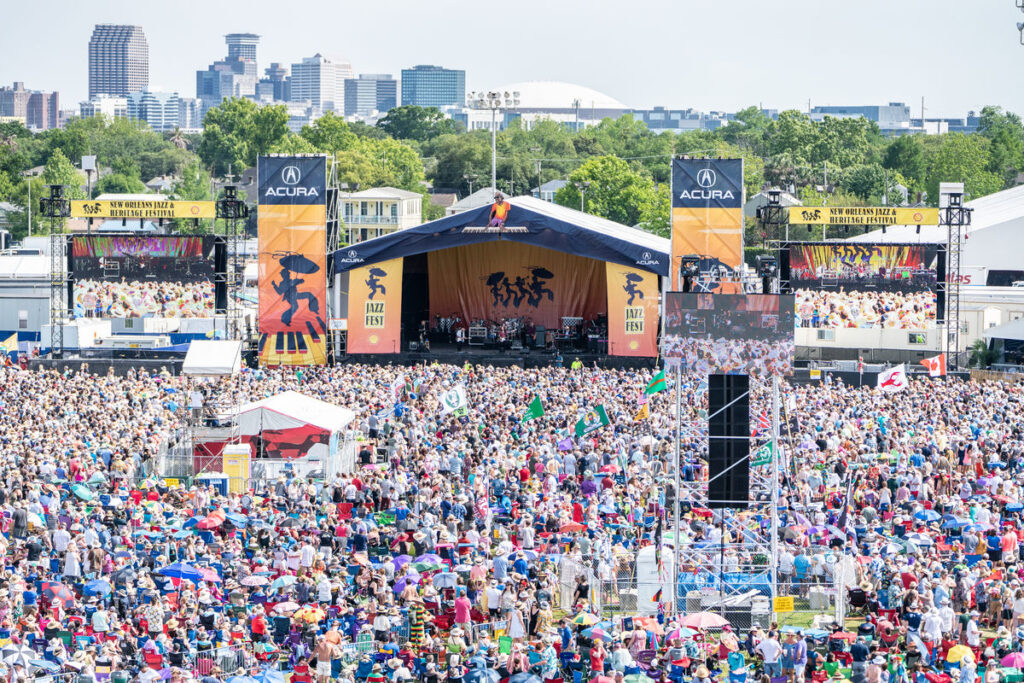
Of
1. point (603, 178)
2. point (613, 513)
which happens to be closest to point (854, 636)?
point (613, 513)

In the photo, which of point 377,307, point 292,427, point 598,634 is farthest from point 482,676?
point 377,307

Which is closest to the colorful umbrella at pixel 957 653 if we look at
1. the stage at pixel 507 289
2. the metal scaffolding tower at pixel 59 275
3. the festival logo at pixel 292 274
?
the stage at pixel 507 289

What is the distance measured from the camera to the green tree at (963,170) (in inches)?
4232

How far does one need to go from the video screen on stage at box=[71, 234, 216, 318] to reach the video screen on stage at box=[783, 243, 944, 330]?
17210 millimetres

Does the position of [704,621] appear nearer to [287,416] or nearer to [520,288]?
[287,416]

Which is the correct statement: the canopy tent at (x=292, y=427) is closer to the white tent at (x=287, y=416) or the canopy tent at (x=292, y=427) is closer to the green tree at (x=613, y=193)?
the white tent at (x=287, y=416)

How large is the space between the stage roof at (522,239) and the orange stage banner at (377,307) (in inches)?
14.9

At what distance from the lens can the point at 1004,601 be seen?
19.7 metres

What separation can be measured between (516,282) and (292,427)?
2296cm

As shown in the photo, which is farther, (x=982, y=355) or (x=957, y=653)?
(x=982, y=355)

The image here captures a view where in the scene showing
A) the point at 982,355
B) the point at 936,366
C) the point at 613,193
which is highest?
the point at 613,193

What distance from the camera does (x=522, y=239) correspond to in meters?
44.5

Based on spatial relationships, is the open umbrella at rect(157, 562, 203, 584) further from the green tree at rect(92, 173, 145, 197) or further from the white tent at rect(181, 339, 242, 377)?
the green tree at rect(92, 173, 145, 197)

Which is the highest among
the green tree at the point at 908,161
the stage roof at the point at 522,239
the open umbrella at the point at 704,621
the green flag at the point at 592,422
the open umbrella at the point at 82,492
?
the green tree at the point at 908,161
